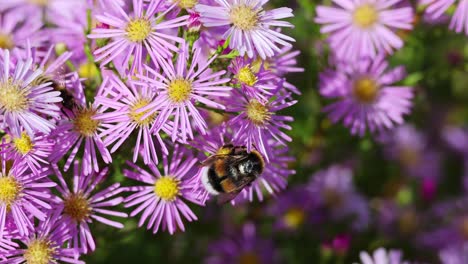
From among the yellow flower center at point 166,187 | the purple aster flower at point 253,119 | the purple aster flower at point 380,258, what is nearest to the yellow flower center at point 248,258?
the purple aster flower at point 380,258

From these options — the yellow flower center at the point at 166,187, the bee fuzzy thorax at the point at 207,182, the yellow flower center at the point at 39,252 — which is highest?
the yellow flower center at the point at 166,187

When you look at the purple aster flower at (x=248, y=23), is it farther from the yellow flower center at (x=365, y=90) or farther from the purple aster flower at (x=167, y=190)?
the yellow flower center at (x=365, y=90)

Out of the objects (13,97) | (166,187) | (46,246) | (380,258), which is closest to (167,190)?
(166,187)

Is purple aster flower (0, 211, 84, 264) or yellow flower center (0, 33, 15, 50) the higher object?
yellow flower center (0, 33, 15, 50)

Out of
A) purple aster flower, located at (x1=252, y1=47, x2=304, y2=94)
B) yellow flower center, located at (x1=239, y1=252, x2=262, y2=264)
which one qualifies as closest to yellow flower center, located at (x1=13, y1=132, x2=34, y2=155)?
purple aster flower, located at (x1=252, y1=47, x2=304, y2=94)

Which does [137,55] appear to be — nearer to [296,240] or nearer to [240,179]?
[240,179]

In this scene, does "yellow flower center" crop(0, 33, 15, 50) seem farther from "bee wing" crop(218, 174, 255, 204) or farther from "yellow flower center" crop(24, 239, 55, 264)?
"bee wing" crop(218, 174, 255, 204)

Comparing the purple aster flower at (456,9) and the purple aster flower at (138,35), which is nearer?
the purple aster flower at (138,35)
